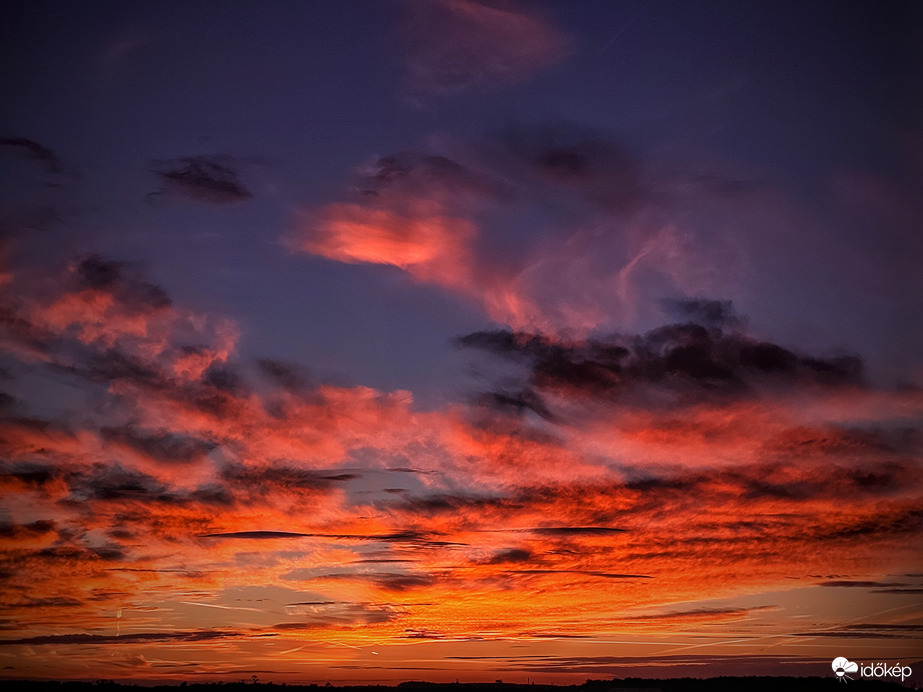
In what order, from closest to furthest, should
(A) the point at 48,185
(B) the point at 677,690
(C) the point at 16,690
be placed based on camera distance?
(A) the point at 48,185, (B) the point at 677,690, (C) the point at 16,690

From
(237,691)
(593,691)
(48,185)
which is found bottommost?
(237,691)

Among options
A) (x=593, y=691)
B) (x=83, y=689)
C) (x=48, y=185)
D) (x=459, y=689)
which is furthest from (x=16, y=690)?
(x=48, y=185)

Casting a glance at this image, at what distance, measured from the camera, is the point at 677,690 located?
198ft

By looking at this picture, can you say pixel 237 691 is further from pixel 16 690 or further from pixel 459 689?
pixel 459 689

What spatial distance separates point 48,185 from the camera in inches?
795

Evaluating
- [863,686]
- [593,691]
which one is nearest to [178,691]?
[593,691]

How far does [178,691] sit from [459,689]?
101ft

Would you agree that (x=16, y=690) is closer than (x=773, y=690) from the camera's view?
No

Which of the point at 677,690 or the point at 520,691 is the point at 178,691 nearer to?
Answer: the point at 520,691

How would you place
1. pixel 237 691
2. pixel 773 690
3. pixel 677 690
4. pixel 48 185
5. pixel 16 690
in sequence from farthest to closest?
pixel 237 691 → pixel 16 690 → pixel 677 690 → pixel 773 690 → pixel 48 185

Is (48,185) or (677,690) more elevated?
(48,185)

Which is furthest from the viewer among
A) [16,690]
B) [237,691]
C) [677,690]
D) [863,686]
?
[237,691]

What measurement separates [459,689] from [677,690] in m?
23.5

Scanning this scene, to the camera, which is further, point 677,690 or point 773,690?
point 677,690
